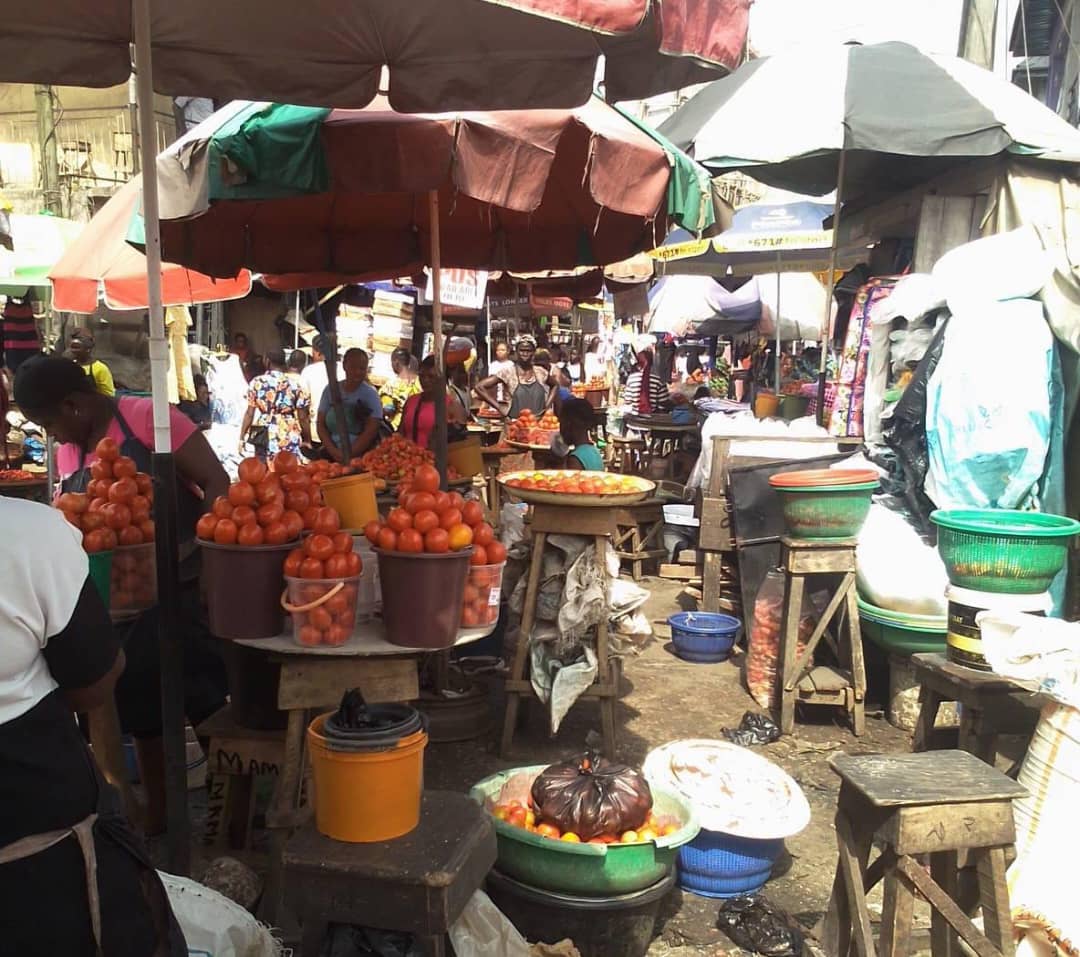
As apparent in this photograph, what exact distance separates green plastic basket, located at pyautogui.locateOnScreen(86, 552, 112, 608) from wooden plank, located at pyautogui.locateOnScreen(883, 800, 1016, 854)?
2.86m

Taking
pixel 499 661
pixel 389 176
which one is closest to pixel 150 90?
pixel 389 176

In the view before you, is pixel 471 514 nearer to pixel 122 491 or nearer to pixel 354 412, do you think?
pixel 122 491

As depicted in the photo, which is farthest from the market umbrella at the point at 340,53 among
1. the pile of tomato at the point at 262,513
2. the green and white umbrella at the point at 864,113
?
the green and white umbrella at the point at 864,113

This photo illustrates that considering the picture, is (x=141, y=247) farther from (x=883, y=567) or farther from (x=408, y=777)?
(x=883, y=567)

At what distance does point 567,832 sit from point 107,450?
7.91ft

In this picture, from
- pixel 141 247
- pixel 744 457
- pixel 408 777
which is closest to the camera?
pixel 408 777

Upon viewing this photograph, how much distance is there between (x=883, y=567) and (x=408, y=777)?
372 centimetres

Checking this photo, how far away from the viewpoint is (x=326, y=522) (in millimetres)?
3070

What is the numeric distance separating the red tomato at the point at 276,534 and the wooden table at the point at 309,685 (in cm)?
36

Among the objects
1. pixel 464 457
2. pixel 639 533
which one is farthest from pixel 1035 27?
pixel 464 457

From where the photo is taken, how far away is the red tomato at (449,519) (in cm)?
304

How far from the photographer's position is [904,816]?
8.17 ft

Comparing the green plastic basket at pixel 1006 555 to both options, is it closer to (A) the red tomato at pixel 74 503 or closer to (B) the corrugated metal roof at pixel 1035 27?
(A) the red tomato at pixel 74 503

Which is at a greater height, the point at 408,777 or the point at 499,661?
the point at 408,777
